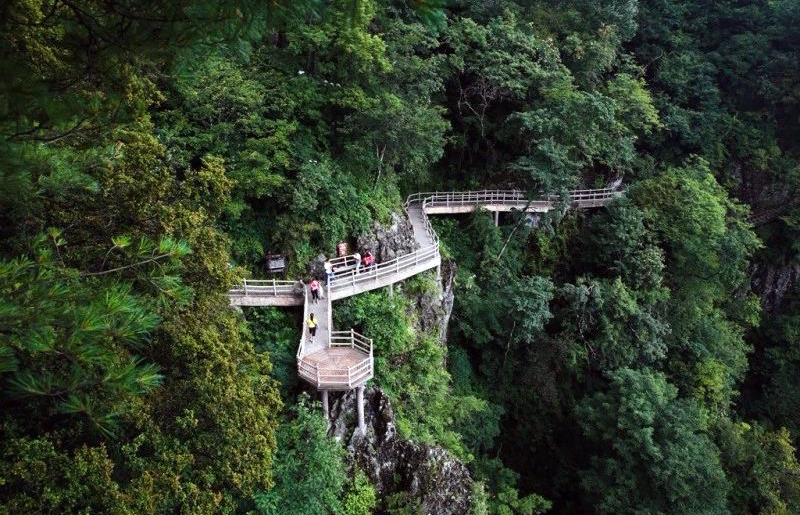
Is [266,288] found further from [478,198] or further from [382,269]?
[478,198]

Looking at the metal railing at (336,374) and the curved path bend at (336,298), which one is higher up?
the curved path bend at (336,298)

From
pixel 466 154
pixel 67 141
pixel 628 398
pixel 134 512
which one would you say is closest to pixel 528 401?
pixel 628 398

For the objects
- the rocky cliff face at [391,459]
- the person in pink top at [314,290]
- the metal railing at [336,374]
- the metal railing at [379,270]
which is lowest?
the rocky cliff face at [391,459]

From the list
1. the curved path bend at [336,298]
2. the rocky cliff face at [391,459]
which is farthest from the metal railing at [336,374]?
the rocky cliff face at [391,459]

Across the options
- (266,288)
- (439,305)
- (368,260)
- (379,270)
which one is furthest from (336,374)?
(439,305)

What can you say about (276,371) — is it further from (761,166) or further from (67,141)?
(761,166)

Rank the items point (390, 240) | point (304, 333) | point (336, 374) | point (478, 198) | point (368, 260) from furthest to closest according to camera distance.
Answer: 1. point (478, 198)
2. point (390, 240)
3. point (368, 260)
4. point (304, 333)
5. point (336, 374)

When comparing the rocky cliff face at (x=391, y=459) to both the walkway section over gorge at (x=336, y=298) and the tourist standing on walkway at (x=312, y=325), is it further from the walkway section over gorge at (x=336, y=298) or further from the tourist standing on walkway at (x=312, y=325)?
the tourist standing on walkway at (x=312, y=325)
